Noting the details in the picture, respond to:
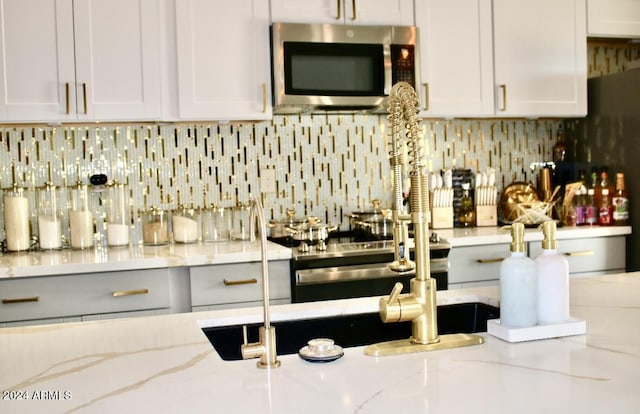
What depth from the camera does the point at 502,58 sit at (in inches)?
138

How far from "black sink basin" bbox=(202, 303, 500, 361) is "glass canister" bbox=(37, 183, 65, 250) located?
1845 mm

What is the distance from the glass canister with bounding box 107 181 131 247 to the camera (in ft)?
10.6

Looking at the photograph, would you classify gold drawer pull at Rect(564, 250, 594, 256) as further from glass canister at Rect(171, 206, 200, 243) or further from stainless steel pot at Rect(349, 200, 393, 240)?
glass canister at Rect(171, 206, 200, 243)

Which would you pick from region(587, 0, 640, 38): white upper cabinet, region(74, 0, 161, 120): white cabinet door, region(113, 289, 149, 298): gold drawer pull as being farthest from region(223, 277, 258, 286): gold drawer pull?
region(587, 0, 640, 38): white upper cabinet

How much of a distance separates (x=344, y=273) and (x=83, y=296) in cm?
109

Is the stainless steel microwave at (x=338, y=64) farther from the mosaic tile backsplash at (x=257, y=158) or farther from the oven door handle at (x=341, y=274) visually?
the oven door handle at (x=341, y=274)

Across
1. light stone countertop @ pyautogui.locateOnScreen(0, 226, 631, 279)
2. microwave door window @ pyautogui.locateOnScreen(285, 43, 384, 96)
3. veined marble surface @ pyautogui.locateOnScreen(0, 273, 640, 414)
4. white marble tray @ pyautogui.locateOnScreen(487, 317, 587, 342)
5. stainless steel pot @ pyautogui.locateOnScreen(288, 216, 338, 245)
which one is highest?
microwave door window @ pyautogui.locateOnScreen(285, 43, 384, 96)

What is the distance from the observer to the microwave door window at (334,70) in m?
3.16

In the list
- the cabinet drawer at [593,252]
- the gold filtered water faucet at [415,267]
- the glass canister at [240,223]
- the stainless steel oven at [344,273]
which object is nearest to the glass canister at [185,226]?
the glass canister at [240,223]

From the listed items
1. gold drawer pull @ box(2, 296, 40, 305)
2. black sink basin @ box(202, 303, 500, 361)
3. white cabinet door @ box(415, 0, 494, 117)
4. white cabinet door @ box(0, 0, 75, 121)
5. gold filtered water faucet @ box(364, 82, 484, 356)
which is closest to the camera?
gold filtered water faucet @ box(364, 82, 484, 356)

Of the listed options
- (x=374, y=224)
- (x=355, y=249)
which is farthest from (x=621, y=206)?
(x=355, y=249)

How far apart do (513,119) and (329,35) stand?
4.35ft

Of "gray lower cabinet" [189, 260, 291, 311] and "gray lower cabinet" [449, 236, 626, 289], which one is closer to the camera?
"gray lower cabinet" [189, 260, 291, 311]

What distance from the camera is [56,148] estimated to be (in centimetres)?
328
